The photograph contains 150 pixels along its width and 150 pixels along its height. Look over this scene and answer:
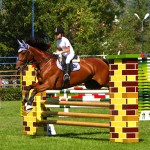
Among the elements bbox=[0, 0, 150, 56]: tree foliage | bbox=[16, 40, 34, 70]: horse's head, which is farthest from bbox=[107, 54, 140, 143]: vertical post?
bbox=[0, 0, 150, 56]: tree foliage

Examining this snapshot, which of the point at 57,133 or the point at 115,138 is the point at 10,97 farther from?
the point at 115,138

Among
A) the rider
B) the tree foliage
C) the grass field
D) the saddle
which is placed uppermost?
the tree foliage

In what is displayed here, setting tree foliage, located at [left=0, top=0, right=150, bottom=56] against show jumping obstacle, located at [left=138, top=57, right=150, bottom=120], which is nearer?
show jumping obstacle, located at [left=138, top=57, right=150, bottom=120]

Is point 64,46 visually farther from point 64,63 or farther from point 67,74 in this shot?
point 67,74

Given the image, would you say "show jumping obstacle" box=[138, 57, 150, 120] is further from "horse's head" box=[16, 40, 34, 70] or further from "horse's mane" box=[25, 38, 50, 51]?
"horse's head" box=[16, 40, 34, 70]

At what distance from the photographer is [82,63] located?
48.5 feet

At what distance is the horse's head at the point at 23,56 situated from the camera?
13.7 meters

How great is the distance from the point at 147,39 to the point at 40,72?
214ft

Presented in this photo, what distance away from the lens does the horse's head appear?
13.7m

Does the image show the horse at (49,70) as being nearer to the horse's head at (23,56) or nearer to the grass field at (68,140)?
the horse's head at (23,56)

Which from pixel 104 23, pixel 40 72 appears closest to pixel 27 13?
pixel 104 23

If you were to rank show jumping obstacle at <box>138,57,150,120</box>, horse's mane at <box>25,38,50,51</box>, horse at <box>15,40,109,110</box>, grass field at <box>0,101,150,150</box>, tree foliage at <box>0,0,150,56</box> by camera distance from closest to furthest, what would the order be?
grass field at <box>0,101,150,150</box> < horse at <box>15,40,109,110</box> < horse's mane at <box>25,38,50,51</box> < show jumping obstacle at <box>138,57,150,120</box> < tree foliage at <box>0,0,150,56</box>

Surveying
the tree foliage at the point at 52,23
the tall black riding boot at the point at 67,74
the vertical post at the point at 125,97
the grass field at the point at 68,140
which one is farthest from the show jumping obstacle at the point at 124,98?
the tree foliage at the point at 52,23

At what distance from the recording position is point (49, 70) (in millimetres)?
14031
